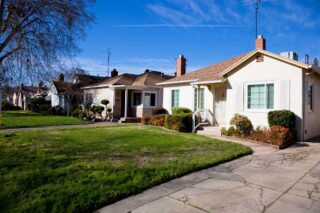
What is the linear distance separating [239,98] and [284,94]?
217 cm

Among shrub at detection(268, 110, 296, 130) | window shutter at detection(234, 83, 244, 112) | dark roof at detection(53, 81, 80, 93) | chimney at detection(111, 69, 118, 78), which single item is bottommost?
shrub at detection(268, 110, 296, 130)

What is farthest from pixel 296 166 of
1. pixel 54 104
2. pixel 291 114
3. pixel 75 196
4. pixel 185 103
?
pixel 54 104

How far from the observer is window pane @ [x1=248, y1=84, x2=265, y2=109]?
11.3 meters

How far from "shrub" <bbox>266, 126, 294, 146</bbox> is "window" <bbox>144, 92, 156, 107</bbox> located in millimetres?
12703

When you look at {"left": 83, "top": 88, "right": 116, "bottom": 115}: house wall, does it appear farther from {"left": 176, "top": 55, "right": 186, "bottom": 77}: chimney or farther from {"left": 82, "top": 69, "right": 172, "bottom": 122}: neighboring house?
{"left": 176, "top": 55, "right": 186, "bottom": 77}: chimney

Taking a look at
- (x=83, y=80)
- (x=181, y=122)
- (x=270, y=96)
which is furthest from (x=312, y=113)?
(x=83, y=80)

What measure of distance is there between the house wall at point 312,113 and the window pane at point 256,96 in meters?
1.81

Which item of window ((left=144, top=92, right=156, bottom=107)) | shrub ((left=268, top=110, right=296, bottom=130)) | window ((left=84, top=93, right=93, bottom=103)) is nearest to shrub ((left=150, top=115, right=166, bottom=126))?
window ((left=144, top=92, right=156, bottom=107))

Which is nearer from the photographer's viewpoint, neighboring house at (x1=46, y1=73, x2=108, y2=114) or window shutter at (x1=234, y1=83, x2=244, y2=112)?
window shutter at (x1=234, y1=83, x2=244, y2=112)

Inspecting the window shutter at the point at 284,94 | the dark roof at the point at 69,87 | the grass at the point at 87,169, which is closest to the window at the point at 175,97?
the window shutter at the point at 284,94

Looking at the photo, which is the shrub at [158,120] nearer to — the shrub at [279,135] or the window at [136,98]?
the window at [136,98]

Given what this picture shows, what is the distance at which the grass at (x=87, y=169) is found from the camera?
3840 millimetres

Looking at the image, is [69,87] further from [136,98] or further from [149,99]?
[149,99]

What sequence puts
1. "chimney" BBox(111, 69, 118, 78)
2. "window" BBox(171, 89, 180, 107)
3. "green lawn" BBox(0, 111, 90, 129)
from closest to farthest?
→ 1. "green lawn" BBox(0, 111, 90, 129)
2. "window" BBox(171, 89, 180, 107)
3. "chimney" BBox(111, 69, 118, 78)
